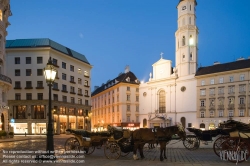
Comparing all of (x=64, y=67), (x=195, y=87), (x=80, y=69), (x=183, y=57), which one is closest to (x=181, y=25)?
(x=183, y=57)

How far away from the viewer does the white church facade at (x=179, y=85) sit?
6525 cm

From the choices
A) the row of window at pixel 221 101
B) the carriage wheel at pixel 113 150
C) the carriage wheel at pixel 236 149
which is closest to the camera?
the carriage wheel at pixel 236 149

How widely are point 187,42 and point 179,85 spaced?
12.6 meters

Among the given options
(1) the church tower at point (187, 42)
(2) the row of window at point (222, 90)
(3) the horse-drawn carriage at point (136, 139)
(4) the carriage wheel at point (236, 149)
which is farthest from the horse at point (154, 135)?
(1) the church tower at point (187, 42)

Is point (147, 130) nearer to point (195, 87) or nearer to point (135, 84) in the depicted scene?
point (195, 87)

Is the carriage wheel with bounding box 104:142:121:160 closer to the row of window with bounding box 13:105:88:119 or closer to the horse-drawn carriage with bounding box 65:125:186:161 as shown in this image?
the horse-drawn carriage with bounding box 65:125:186:161

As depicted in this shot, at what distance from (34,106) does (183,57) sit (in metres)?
42.3

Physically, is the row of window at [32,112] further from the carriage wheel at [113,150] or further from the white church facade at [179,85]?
the carriage wheel at [113,150]

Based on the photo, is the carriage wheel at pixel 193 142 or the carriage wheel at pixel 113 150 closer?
the carriage wheel at pixel 113 150

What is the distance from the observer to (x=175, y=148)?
18500 millimetres

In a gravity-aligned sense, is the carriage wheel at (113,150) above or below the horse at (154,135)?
below

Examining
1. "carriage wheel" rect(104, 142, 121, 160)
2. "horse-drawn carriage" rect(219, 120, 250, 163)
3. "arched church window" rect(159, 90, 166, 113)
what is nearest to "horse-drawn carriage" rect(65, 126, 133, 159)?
"carriage wheel" rect(104, 142, 121, 160)

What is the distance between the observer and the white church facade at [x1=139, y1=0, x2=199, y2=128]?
65.2 meters

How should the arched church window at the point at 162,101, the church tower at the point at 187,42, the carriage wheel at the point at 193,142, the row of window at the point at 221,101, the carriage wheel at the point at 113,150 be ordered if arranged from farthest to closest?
the arched church window at the point at 162,101
the church tower at the point at 187,42
the row of window at the point at 221,101
the carriage wheel at the point at 193,142
the carriage wheel at the point at 113,150
